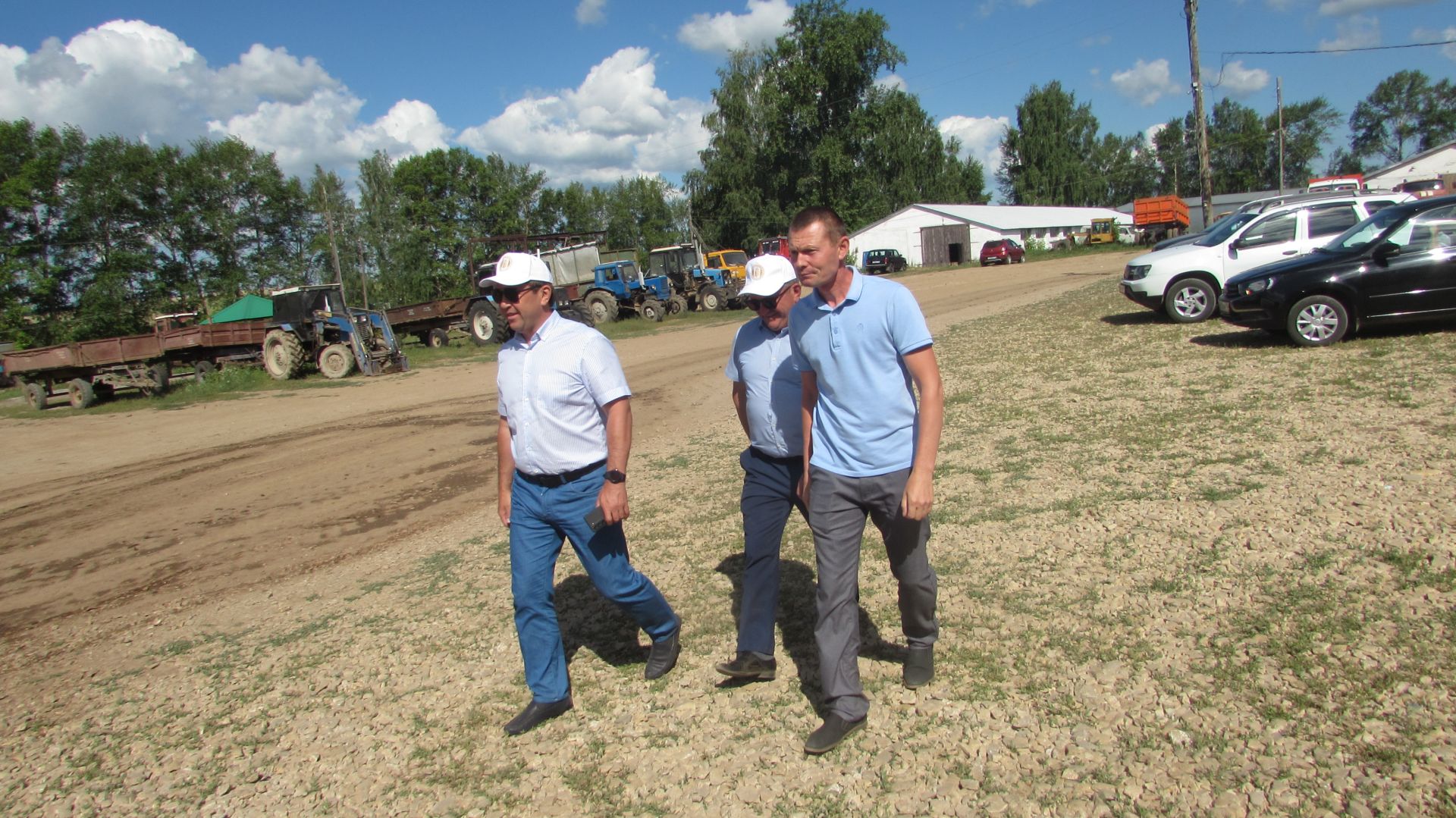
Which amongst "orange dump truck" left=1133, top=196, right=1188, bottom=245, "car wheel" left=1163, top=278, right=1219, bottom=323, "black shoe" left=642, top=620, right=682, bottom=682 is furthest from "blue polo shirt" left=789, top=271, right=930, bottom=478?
"orange dump truck" left=1133, top=196, right=1188, bottom=245

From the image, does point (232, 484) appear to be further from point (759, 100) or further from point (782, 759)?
point (759, 100)

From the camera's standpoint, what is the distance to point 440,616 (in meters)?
4.86

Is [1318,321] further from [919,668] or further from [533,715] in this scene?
[533,715]

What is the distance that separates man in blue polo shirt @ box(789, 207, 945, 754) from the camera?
2979 millimetres

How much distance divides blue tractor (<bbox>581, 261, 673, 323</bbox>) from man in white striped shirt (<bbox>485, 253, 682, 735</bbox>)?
23384mm

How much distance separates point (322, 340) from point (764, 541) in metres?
18.7

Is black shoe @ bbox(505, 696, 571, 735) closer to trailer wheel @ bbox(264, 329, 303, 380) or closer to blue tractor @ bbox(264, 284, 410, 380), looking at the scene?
blue tractor @ bbox(264, 284, 410, 380)

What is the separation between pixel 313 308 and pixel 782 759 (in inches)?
765

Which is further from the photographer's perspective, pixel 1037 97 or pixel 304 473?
pixel 1037 97

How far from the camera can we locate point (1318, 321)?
9.57 meters

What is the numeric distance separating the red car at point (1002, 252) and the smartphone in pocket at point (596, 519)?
152ft

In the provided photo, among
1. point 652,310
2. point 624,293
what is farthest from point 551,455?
point 624,293

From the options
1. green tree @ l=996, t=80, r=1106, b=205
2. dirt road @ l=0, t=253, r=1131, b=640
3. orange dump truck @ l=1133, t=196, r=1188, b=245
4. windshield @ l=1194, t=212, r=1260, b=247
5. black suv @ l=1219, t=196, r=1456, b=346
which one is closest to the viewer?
dirt road @ l=0, t=253, r=1131, b=640

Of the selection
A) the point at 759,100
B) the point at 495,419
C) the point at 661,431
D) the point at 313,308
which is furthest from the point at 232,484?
the point at 759,100
